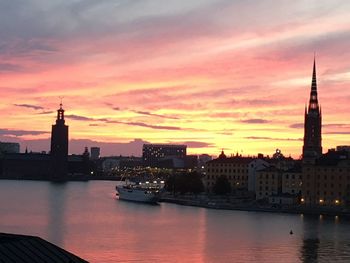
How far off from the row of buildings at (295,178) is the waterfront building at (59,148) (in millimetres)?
53691

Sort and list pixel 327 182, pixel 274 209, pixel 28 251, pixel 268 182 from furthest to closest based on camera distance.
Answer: pixel 268 182
pixel 327 182
pixel 274 209
pixel 28 251

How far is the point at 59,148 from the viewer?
106 m

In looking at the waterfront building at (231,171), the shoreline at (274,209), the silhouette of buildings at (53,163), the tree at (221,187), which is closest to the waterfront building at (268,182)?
the tree at (221,187)

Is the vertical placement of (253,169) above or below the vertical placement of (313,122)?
below

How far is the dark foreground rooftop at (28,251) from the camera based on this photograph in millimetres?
8766

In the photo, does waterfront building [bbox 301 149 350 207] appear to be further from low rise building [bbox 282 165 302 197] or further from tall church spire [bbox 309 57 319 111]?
tall church spire [bbox 309 57 319 111]

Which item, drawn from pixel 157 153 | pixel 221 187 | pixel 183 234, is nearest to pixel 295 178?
pixel 221 187

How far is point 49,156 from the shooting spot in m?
111

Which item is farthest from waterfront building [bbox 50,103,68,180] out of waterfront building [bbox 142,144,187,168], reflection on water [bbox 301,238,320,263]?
reflection on water [bbox 301,238,320,263]

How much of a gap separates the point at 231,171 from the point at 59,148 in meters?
57.5

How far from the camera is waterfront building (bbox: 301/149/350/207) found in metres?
41.1

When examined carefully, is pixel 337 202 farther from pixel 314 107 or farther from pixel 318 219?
pixel 314 107

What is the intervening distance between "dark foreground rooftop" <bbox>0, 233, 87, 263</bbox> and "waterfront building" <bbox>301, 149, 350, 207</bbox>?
33.3 meters

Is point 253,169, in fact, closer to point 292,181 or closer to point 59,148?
point 292,181
